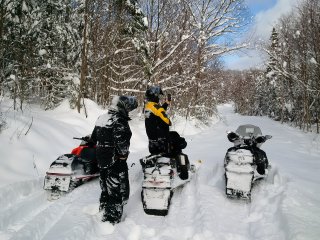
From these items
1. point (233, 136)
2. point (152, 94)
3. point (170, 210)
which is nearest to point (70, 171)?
point (170, 210)

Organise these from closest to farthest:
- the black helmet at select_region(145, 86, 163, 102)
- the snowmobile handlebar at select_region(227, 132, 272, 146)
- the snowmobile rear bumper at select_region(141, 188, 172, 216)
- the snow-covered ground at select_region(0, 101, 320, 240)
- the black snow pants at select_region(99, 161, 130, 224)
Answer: the snow-covered ground at select_region(0, 101, 320, 240) → the black snow pants at select_region(99, 161, 130, 224) → the snowmobile rear bumper at select_region(141, 188, 172, 216) → the black helmet at select_region(145, 86, 163, 102) → the snowmobile handlebar at select_region(227, 132, 272, 146)

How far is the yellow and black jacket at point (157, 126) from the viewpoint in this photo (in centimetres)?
562

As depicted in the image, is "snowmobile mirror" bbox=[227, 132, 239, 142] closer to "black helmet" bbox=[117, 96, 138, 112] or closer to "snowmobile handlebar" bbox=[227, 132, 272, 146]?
"snowmobile handlebar" bbox=[227, 132, 272, 146]

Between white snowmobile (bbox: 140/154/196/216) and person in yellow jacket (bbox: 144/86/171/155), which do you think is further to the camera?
person in yellow jacket (bbox: 144/86/171/155)

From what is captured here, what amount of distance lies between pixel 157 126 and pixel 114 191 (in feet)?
5.05

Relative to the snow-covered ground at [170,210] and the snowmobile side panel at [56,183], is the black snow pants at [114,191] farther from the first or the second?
the snowmobile side panel at [56,183]

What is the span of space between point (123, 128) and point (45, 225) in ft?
5.63

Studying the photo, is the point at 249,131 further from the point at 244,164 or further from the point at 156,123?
the point at 156,123

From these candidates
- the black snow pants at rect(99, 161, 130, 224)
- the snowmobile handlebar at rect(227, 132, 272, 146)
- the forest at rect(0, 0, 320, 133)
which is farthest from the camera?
the forest at rect(0, 0, 320, 133)

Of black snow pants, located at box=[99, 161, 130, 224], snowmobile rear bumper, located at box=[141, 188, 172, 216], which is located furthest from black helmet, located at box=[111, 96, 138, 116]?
snowmobile rear bumper, located at box=[141, 188, 172, 216]

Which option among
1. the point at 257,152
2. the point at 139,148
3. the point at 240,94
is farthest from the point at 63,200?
the point at 240,94

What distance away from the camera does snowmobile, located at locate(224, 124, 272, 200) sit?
17.0 ft

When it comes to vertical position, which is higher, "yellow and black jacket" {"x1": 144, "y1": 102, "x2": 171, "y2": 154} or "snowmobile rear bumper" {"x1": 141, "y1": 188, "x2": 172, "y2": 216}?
"yellow and black jacket" {"x1": 144, "y1": 102, "x2": 171, "y2": 154}

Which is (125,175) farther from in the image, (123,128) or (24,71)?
(24,71)
